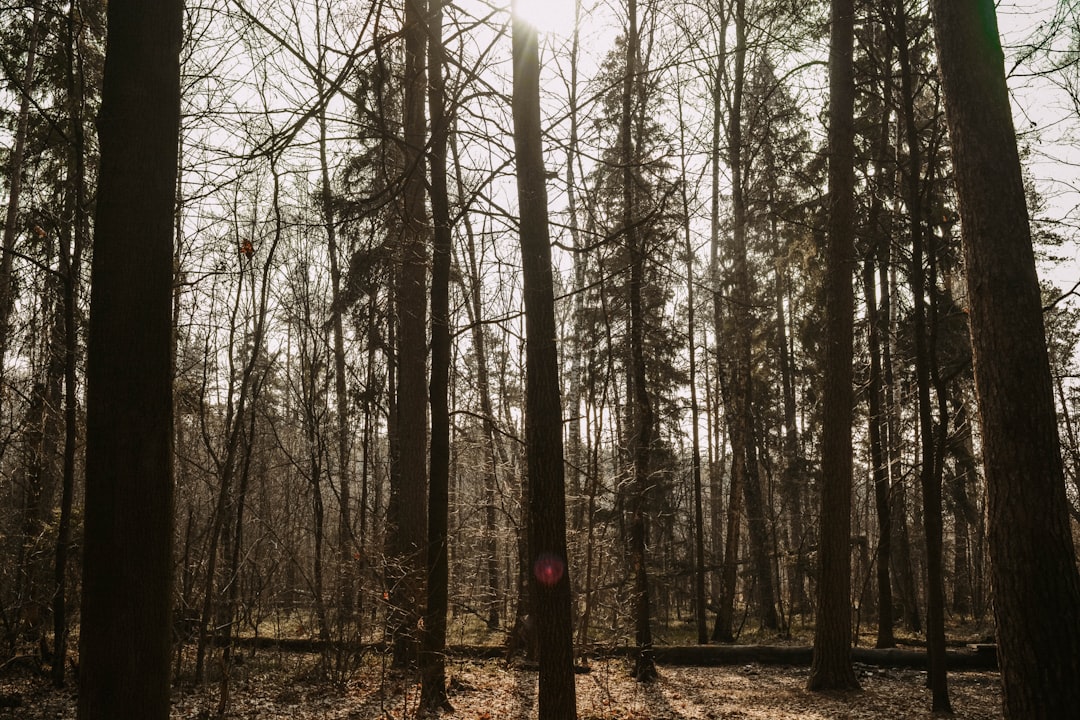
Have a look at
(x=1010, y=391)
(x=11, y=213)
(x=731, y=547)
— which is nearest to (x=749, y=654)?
(x=731, y=547)

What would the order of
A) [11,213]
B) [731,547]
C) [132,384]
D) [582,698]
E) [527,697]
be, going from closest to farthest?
[132,384]
[582,698]
[527,697]
[11,213]
[731,547]

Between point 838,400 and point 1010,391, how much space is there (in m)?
5.08

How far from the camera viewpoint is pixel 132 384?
3.71m

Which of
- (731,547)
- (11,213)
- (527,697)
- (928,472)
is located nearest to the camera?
(928,472)

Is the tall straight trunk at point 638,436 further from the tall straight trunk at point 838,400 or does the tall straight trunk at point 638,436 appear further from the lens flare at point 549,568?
the lens flare at point 549,568

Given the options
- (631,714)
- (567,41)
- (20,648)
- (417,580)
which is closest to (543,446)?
(417,580)

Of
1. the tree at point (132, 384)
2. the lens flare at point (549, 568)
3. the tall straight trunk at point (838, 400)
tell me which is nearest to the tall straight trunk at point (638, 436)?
the tall straight trunk at point (838, 400)

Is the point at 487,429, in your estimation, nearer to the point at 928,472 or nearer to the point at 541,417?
the point at 541,417

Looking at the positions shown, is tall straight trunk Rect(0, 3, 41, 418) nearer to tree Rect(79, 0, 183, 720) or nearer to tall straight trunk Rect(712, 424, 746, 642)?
tree Rect(79, 0, 183, 720)

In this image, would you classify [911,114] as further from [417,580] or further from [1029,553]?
[417,580]

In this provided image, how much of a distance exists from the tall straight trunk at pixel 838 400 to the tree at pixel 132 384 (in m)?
8.13

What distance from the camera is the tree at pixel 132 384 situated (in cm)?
360

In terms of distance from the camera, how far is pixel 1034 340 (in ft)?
15.5

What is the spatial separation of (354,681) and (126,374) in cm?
818
